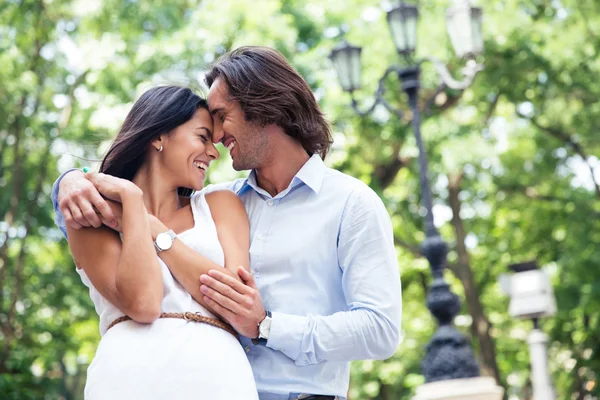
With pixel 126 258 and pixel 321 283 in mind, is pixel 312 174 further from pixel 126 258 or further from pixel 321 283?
pixel 126 258

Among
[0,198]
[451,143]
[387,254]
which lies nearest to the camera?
[387,254]

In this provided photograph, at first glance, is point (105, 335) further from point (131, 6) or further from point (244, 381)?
point (131, 6)

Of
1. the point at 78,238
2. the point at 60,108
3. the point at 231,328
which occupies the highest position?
the point at 78,238

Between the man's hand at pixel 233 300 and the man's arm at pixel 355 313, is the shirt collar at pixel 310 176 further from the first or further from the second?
the man's hand at pixel 233 300

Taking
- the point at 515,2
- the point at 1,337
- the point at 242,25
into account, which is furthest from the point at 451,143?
the point at 1,337

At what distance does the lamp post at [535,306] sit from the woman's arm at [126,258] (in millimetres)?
10235

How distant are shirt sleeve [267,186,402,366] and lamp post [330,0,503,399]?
6.52 m

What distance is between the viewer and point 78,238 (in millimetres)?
2547

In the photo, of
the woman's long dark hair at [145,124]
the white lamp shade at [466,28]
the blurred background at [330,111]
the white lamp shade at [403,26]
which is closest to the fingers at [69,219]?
the woman's long dark hair at [145,124]

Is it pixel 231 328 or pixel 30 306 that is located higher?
pixel 231 328

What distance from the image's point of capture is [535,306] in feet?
42.0

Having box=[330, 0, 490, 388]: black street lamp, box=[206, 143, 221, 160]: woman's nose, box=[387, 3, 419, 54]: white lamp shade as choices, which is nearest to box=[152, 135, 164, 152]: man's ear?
box=[206, 143, 221, 160]: woman's nose

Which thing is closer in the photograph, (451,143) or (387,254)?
(387,254)

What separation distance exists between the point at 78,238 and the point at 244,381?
62 centimetres
